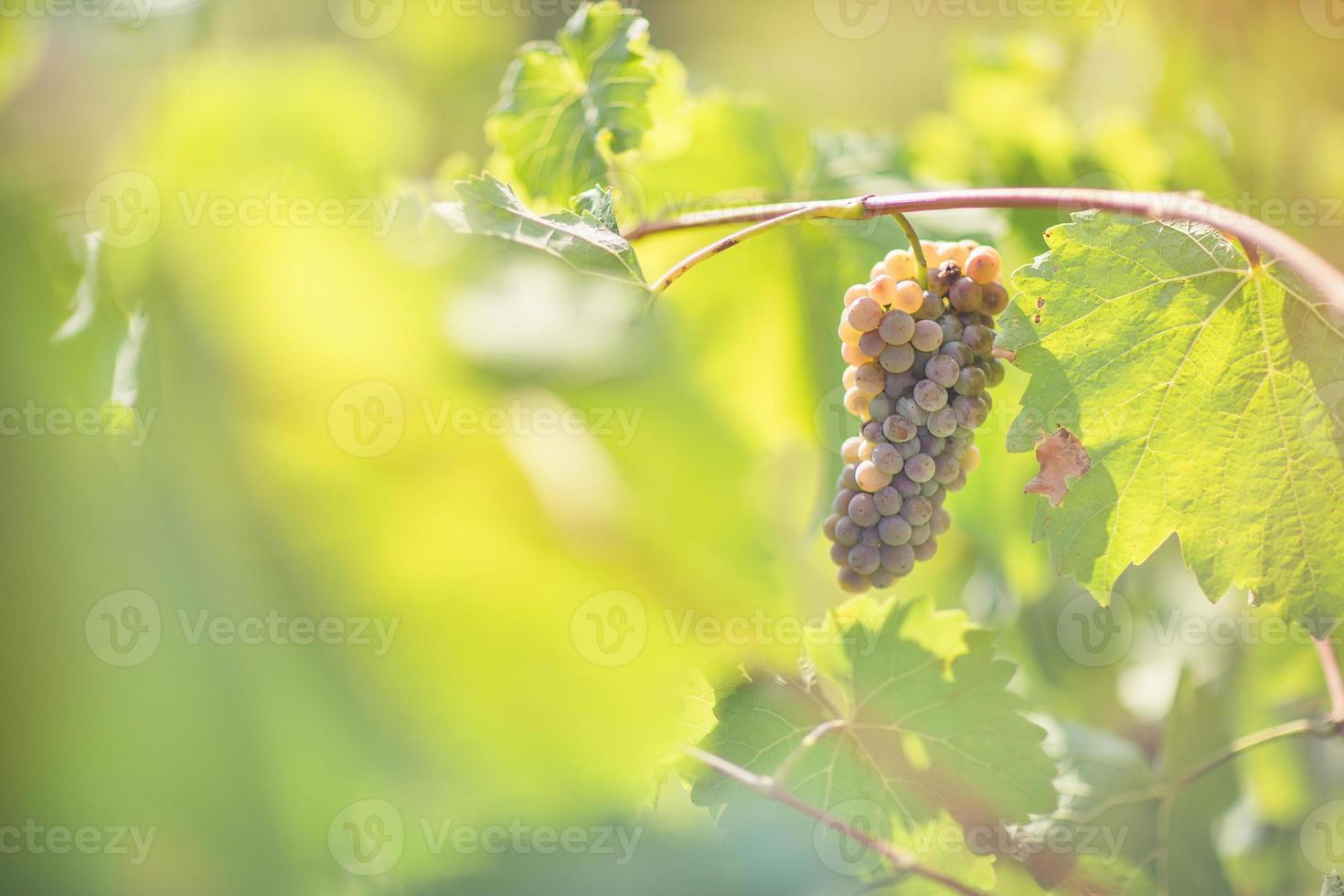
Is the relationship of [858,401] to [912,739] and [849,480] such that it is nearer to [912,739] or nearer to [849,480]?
[849,480]

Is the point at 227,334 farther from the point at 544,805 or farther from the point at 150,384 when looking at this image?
the point at 544,805
